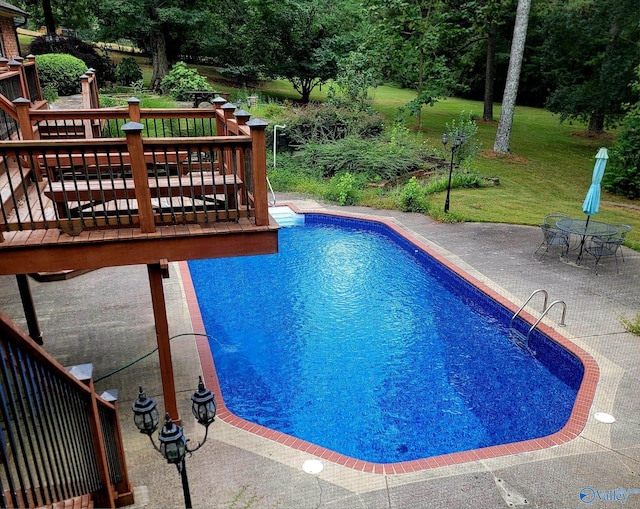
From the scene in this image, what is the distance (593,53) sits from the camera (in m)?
21.6

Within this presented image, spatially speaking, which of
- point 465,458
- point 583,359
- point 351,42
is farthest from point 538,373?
point 351,42

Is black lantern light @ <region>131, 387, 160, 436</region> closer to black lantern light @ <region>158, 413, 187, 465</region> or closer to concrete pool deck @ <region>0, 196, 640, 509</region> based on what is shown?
black lantern light @ <region>158, 413, 187, 465</region>

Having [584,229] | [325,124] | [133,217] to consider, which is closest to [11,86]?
[133,217]

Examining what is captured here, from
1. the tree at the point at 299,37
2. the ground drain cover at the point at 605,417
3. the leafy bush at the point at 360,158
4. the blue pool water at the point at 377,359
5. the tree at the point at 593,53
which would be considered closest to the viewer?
the ground drain cover at the point at 605,417

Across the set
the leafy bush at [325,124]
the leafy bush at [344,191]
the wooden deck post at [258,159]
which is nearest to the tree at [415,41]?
the leafy bush at [325,124]

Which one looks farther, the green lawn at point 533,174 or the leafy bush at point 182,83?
the leafy bush at point 182,83

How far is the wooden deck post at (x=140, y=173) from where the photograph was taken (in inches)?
165

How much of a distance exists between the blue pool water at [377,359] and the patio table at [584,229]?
2588mm

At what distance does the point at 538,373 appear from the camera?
22.4 feet

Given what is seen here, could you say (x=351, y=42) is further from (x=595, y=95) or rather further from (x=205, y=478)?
(x=205, y=478)

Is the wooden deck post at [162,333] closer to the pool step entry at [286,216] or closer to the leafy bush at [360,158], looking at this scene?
the pool step entry at [286,216]

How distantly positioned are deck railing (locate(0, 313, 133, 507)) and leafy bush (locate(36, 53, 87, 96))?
16100mm

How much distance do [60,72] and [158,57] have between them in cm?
736

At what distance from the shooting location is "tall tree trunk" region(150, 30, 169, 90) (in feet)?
73.9
